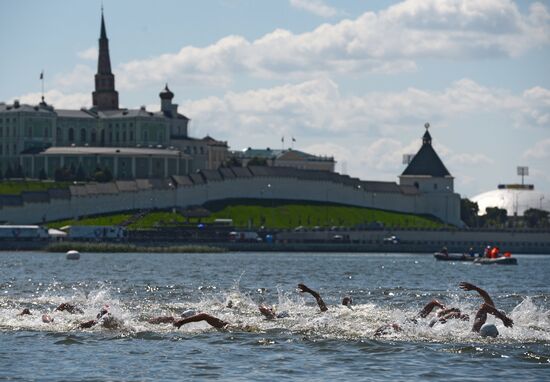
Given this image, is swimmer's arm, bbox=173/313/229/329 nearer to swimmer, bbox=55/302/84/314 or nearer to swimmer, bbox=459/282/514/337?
swimmer, bbox=55/302/84/314

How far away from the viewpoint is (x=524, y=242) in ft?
614

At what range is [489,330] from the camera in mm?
41031

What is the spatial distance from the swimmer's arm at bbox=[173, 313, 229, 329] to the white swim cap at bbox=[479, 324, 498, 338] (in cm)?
710

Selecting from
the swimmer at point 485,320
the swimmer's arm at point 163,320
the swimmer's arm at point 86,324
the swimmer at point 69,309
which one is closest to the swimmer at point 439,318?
the swimmer at point 485,320

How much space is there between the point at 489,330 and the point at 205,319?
297 inches

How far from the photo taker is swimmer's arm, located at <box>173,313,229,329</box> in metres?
39.4

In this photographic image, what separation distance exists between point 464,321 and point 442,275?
5702 cm


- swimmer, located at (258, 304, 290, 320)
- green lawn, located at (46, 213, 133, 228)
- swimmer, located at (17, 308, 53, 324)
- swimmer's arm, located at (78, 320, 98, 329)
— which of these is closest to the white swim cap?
swimmer, located at (258, 304, 290, 320)

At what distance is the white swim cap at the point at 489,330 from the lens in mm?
41031

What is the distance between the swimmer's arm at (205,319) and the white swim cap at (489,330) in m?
7.10

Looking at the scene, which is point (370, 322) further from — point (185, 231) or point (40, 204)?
point (40, 204)

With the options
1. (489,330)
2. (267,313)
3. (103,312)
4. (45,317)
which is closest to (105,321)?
(103,312)

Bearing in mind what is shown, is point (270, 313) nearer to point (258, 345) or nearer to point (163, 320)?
point (163, 320)

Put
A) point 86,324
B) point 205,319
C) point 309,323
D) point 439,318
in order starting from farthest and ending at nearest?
1. point 309,323
2. point 86,324
3. point 439,318
4. point 205,319
